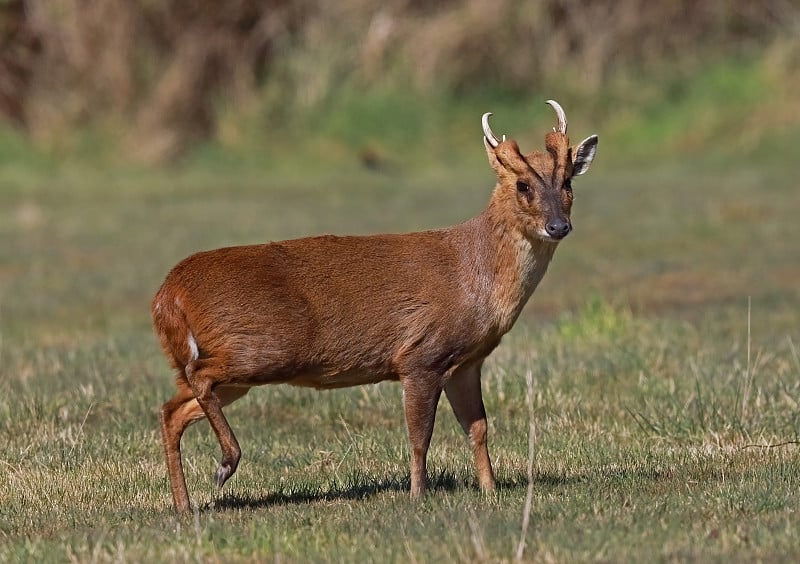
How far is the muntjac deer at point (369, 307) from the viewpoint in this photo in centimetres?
673

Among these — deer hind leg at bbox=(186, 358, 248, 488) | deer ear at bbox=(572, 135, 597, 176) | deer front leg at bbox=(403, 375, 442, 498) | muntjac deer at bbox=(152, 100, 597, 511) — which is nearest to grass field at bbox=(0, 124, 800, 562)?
deer front leg at bbox=(403, 375, 442, 498)

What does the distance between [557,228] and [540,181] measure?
0.30 metres

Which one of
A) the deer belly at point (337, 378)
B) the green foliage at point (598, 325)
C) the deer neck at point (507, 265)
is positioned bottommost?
the green foliage at point (598, 325)

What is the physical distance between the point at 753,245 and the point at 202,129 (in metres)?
11.2

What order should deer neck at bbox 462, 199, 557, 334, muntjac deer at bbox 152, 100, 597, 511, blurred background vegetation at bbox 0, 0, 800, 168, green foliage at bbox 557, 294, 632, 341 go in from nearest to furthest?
muntjac deer at bbox 152, 100, 597, 511 → deer neck at bbox 462, 199, 557, 334 → green foliage at bbox 557, 294, 632, 341 → blurred background vegetation at bbox 0, 0, 800, 168

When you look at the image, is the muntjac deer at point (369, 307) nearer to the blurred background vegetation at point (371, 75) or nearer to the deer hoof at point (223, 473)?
the deer hoof at point (223, 473)

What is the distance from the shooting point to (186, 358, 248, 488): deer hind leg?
21.7ft

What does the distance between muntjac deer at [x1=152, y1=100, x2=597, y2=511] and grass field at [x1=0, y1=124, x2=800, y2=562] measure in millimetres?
497

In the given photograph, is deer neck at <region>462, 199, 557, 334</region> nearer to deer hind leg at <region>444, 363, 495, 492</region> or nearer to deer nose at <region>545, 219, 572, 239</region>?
deer nose at <region>545, 219, 572, 239</region>

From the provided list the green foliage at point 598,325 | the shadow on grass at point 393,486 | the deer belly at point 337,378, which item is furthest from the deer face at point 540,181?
the green foliage at point 598,325

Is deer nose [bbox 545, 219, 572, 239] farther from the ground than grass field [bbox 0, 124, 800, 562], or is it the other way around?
deer nose [bbox 545, 219, 572, 239]

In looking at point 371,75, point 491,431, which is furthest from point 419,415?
point 371,75

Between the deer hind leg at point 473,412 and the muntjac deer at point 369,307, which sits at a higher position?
the muntjac deer at point 369,307

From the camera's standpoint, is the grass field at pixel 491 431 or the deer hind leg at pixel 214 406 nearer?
the grass field at pixel 491 431
